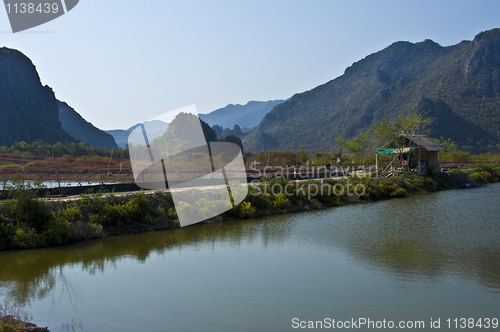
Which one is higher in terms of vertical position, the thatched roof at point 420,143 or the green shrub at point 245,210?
the thatched roof at point 420,143

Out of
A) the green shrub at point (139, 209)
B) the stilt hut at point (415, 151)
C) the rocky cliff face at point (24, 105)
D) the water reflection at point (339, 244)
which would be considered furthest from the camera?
the rocky cliff face at point (24, 105)

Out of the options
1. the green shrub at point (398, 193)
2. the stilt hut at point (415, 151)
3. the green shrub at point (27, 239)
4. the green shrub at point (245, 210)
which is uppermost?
the stilt hut at point (415, 151)

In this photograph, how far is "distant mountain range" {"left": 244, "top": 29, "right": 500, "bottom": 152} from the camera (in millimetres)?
67875

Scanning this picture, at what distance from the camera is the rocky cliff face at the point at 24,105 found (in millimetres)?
70375

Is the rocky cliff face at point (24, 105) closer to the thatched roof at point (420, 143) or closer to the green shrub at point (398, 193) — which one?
the thatched roof at point (420, 143)

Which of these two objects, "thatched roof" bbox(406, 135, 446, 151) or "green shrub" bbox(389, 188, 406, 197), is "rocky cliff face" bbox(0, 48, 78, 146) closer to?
"thatched roof" bbox(406, 135, 446, 151)

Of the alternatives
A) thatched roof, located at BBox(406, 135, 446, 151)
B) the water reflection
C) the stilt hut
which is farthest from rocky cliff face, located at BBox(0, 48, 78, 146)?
the water reflection

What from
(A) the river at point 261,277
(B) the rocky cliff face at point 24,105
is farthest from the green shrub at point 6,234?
(B) the rocky cliff face at point 24,105

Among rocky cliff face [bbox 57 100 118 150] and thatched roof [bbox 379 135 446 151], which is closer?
thatched roof [bbox 379 135 446 151]

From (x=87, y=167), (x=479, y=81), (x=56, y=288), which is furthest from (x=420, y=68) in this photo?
(x=56, y=288)

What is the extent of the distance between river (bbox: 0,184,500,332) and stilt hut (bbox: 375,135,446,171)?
17560 millimetres

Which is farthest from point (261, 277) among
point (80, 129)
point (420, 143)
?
point (80, 129)

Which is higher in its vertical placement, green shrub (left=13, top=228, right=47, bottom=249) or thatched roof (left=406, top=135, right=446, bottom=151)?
thatched roof (left=406, top=135, right=446, bottom=151)

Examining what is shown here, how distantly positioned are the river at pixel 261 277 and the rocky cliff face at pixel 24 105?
2627 inches
